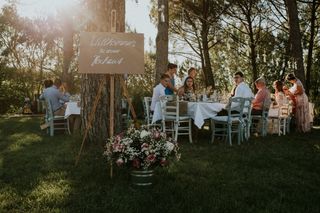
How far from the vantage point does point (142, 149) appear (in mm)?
4676

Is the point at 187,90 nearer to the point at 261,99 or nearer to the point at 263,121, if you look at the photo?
the point at 261,99

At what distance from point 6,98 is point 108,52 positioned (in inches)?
862

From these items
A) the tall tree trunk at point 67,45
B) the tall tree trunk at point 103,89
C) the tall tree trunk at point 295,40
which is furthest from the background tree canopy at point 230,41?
the tall tree trunk at point 103,89

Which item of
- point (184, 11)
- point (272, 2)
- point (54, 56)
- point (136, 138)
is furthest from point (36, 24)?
point (136, 138)

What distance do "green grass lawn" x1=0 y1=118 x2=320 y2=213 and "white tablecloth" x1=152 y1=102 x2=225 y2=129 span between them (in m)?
0.98

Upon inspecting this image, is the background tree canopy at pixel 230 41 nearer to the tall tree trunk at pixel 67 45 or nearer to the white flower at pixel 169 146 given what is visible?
the tall tree trunk at pixel 67 45

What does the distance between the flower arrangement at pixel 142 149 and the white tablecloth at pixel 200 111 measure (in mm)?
3733

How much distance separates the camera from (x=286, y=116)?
10.7 m

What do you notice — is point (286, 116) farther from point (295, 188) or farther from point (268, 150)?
point (295, 188)

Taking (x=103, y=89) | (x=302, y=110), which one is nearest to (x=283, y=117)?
(x=302, y=110)

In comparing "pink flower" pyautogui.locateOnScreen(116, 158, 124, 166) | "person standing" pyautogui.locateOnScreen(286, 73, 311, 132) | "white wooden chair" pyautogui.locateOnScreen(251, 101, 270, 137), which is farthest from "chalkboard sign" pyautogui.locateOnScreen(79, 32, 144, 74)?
"person standing" pyautogui.locateOnScreen(286, 73, 311, 132)

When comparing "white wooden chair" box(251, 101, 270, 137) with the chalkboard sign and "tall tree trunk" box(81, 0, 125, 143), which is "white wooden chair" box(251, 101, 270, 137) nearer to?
"tall tree trunk" box(81, 0, 125, 143)

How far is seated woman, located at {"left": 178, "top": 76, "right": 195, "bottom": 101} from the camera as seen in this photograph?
9.24 m

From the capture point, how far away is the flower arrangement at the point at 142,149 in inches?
184
